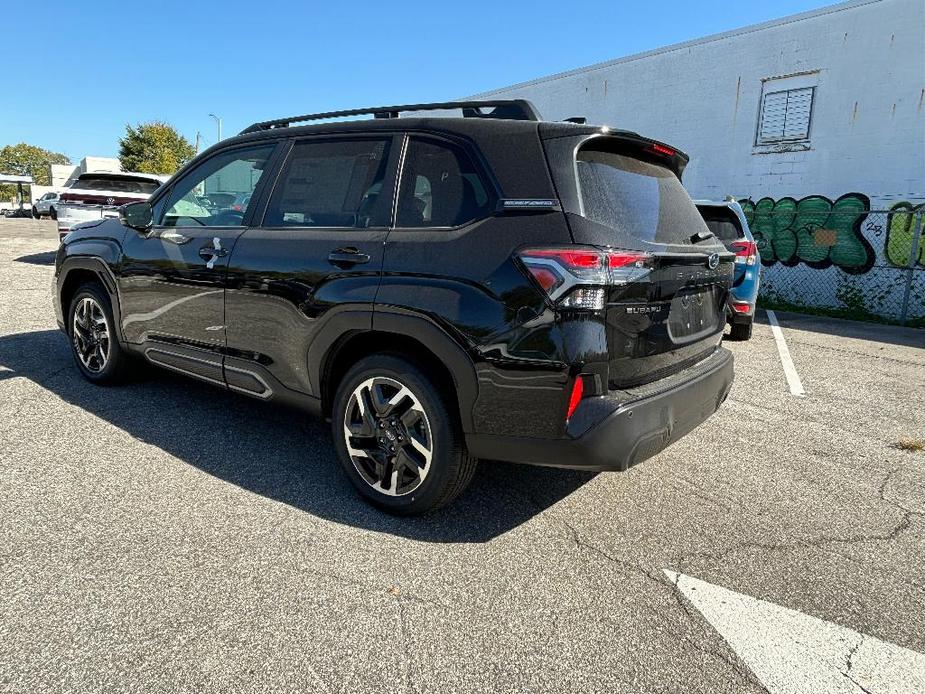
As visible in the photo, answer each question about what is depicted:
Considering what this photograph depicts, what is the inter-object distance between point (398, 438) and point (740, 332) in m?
6.33

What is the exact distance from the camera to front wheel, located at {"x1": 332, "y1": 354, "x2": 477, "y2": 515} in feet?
8.73

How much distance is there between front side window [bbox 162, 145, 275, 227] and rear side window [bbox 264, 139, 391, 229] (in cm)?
27

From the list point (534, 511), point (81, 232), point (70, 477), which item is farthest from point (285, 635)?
point (81, 232)

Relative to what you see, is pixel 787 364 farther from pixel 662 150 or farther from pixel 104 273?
pixel 104 273

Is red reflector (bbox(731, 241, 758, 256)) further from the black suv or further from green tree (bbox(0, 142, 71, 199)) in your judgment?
green tree (bbox(0, 142, 71, 199))

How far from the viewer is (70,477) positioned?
314cm

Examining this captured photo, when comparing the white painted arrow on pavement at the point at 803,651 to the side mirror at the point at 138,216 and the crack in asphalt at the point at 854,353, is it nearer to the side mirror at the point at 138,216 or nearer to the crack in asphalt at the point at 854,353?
the side mirror at the point at 138,216

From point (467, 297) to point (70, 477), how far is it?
2296mm

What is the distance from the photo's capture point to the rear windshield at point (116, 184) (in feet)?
38.0

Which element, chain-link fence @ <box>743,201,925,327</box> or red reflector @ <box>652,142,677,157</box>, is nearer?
red reflector @ <box>652,142,677,157</box>

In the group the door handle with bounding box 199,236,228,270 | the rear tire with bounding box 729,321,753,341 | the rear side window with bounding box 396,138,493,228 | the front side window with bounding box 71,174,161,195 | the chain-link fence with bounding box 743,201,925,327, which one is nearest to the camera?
the rear side window with bounding box 396,138,493,228

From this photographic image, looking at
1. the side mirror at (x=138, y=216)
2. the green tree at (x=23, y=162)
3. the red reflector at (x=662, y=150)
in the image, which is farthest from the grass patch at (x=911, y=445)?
the green tree at (x=23, y=162)

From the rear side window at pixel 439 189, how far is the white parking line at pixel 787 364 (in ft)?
13.5

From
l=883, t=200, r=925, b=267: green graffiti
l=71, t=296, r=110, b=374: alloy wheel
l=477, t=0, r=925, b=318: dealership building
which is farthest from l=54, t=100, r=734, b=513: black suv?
l=477, t=0, r=925, b=318: dealership building
